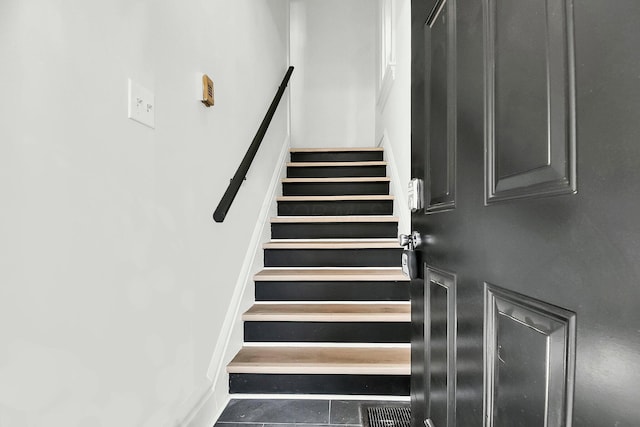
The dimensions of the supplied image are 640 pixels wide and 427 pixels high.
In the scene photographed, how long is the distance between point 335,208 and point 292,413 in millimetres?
1444

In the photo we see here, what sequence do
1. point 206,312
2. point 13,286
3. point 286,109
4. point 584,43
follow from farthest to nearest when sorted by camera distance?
point 286,109 < point 206,312 < point 13,286 < point 584,43

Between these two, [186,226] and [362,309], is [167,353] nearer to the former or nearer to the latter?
[186,226]

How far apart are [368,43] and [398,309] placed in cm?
322

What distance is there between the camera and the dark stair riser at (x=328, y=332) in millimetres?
1788

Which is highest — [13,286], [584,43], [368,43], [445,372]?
[368,43]

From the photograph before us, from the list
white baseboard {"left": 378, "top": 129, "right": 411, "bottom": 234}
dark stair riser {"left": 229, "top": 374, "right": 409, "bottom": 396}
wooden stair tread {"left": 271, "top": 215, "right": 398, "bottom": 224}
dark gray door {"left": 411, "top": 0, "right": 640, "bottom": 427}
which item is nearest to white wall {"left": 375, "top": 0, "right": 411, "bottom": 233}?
white baseboard {"left": 378, "top": 129, "right": 411, "bottom": 234}

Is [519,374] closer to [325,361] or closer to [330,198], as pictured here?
[325,361]

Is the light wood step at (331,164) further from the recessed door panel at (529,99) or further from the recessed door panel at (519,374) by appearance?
the recessed door panel at (519,374)

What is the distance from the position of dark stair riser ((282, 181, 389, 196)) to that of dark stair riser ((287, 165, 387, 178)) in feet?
0.82

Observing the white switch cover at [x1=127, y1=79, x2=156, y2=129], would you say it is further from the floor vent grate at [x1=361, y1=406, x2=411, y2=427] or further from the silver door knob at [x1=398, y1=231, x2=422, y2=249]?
the floor vent grate at [x1=361, y1=406, x2=411, y2=427]

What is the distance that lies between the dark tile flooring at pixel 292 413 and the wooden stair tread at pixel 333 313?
37 centimetres

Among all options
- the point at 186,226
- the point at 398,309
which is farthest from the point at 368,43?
the point at 186,226

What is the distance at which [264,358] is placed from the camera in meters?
1.69

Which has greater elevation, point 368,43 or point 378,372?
point 368,43
